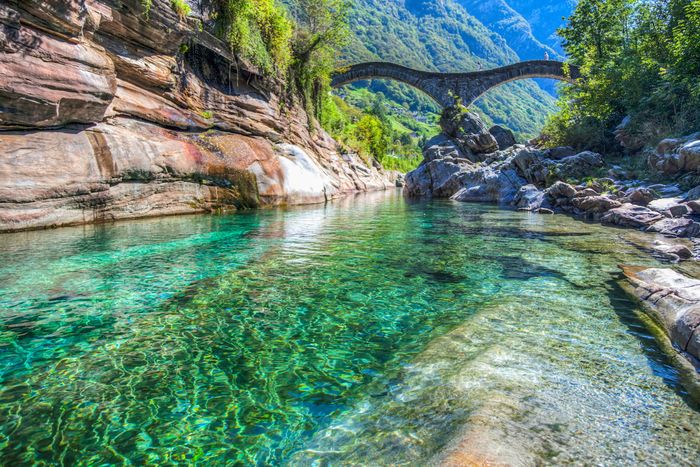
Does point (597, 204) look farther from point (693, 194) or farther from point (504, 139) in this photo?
point (504, 139)

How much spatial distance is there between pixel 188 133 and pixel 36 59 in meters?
6.81

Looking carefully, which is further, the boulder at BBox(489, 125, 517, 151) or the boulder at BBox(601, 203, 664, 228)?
the boulder at BBox(489, 125, 517, 151)

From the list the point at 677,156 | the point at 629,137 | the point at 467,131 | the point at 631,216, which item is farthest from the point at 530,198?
the point at 467,131

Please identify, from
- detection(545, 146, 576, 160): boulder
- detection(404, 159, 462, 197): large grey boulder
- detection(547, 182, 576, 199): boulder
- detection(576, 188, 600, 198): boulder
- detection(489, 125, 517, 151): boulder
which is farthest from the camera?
detection(489, 125, 517, 151): boulder

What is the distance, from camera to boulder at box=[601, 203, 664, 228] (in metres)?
12.9

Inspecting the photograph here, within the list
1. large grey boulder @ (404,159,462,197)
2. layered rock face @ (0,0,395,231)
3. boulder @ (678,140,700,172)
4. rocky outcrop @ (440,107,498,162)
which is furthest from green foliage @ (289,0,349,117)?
boulder @ (678,140,700,172)

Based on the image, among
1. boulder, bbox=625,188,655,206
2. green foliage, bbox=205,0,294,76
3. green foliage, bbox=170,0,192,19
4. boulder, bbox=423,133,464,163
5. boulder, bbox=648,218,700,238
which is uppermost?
green foliage, bbox=205,0,294,76

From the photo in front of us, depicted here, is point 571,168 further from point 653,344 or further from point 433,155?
point 653,344

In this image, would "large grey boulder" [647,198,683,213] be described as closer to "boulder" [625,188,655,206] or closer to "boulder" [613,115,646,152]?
"boulder" [625,188,655,206]

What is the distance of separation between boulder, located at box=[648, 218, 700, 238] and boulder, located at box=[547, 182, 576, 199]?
6.46 meters

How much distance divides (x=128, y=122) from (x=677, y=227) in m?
18.9

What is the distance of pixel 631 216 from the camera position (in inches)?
532

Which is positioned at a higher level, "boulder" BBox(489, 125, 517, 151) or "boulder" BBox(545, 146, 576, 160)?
"boulder" BBox(489, 125, 517, 151)

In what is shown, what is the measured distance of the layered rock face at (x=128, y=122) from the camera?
10805 mm
